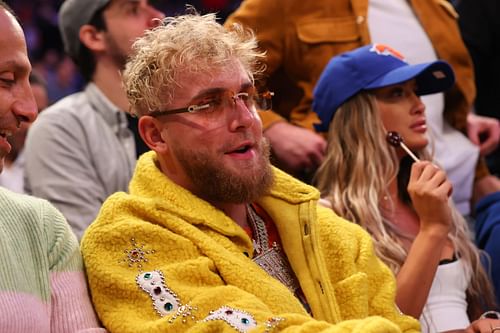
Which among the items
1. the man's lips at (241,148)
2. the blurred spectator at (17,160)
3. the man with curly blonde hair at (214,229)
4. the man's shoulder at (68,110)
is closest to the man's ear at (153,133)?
the man with curly blonde hair at (214,229)

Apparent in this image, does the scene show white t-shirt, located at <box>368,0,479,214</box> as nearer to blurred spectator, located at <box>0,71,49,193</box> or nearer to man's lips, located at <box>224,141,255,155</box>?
man's lips, located at <box>224,141,255,155</box>

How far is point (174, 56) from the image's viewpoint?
7.22 feet

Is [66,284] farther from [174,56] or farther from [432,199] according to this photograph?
[432,199]

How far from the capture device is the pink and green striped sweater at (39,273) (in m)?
1.88

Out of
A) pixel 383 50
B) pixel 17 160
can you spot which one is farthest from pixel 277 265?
pixel 17 160

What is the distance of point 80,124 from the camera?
10.6 ft

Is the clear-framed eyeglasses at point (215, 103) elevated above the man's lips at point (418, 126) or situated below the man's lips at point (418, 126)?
above

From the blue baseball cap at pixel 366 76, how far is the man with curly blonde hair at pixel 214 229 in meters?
0.64

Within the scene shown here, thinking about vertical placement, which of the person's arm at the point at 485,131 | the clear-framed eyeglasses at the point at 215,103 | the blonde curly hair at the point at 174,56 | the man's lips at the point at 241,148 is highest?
the blonde curly hair at the point at 174,56

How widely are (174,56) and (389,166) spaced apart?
0.96 meters

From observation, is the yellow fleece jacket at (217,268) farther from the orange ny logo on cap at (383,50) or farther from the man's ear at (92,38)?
the man's ear at (92,38)

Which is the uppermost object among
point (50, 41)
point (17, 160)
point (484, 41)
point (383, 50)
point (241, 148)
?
point (241, 148)

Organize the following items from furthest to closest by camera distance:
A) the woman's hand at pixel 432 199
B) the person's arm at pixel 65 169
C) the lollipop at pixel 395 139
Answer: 1. the person's arm at pixel 65 169
2. the lollipop at pixel 395 139
3. the woman's hand at pixel 432 199

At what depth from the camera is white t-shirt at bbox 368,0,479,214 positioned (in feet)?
10.9
